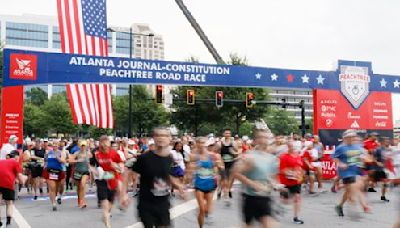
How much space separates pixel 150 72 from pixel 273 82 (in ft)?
17.6

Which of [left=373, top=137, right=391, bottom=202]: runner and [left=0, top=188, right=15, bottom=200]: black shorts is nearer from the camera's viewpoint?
[left=0, top=188, right=15, bottom=200]: black shorts

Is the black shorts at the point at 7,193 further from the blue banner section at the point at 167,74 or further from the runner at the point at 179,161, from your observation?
the blue banner section at the point at 167,74

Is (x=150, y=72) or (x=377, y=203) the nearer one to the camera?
(x=377, y=203)

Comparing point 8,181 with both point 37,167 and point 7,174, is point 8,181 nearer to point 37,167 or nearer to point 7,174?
point 7,174

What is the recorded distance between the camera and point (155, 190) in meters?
5.63

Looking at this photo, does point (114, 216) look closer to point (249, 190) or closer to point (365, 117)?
point (249, 190)

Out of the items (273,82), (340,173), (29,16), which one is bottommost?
(340,173)

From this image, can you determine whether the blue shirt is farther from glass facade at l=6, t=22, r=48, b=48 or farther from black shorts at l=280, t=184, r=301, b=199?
glass facade at l=6, t=22, r=48, b=48

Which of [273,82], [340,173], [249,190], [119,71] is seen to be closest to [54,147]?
[119,71]

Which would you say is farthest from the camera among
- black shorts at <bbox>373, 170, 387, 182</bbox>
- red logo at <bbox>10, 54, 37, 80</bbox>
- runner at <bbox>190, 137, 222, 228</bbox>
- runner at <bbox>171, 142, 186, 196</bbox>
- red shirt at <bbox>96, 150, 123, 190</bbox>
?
red logo at <bbox>10, 54, 37, 80</bbox>

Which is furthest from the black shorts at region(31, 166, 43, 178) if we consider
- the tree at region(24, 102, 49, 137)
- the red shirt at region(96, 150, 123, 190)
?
the tree at region(24, 102, 49, 137)

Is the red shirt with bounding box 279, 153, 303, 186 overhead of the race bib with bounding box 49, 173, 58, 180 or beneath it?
overhead

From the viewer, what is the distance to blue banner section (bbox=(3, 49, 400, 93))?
55.8 feet

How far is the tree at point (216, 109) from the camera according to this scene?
46594 mm
